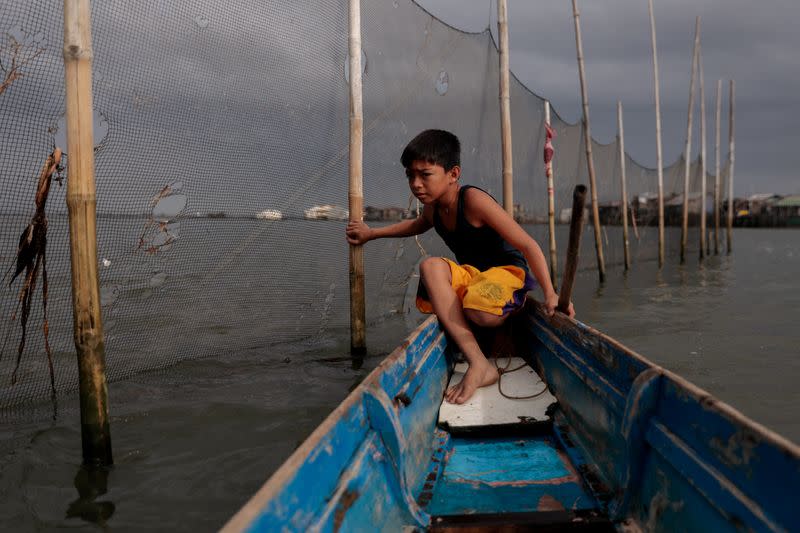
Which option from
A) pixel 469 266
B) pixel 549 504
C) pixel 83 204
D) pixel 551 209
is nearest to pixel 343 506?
pixel 549 504

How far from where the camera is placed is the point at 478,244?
132 inches

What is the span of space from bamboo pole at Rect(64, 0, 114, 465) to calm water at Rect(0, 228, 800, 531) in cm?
46

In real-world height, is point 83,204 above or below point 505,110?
below

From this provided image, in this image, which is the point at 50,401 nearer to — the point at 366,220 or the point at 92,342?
the point at 92,342

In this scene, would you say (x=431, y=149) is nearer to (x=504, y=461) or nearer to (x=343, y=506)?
(x=504, y=461)

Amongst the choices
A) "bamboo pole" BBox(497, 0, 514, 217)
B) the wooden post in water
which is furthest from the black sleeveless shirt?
"bamboo pole" BBox(497, 0, 514, 217)

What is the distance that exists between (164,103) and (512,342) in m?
2.95

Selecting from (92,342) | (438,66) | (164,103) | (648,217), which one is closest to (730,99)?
(648,217)

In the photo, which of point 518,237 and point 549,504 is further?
point 518,237

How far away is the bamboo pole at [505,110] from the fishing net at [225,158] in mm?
413

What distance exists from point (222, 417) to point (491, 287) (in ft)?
6.73

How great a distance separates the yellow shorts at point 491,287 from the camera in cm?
301

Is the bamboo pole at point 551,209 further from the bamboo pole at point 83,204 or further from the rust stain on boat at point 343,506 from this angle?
the rust stain on boat at point 343,506

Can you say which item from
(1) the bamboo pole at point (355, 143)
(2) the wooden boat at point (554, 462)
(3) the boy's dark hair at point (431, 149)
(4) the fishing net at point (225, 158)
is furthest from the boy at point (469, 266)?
(4) the fishing net at point (225, 158)
